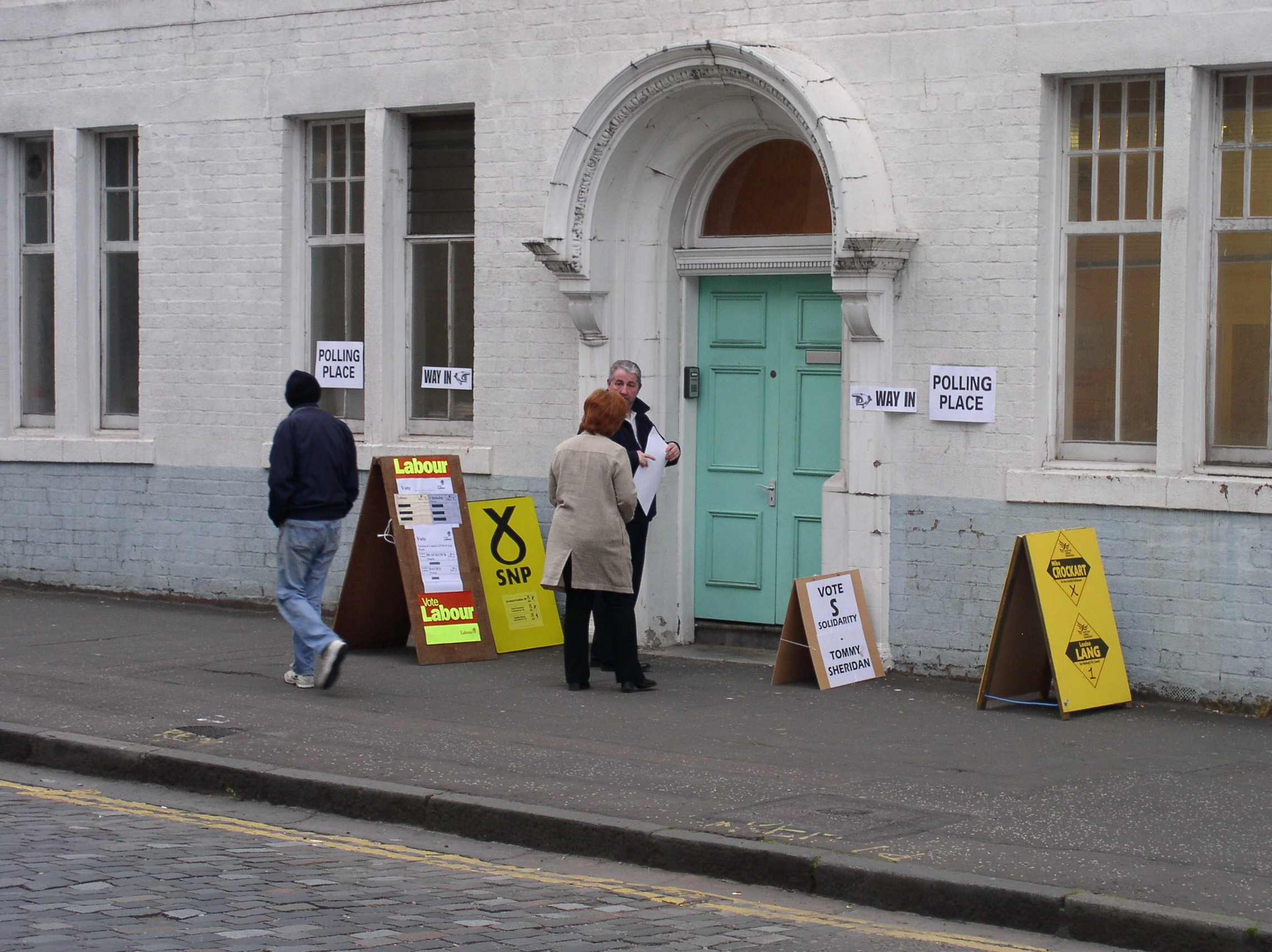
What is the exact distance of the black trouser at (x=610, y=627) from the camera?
9.99m

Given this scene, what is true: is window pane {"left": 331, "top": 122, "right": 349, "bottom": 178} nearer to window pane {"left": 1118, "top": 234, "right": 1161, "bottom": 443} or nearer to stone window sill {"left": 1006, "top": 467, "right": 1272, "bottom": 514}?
stone window sill {"left": 1006, "top": 467, "right": 1272, "bottom": 514}

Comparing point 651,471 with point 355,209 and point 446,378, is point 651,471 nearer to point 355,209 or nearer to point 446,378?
point 446,378

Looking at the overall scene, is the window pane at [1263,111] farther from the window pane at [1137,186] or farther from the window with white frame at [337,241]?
the window with white frame at [337,241]

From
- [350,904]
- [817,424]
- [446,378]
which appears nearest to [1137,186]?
[817,424]

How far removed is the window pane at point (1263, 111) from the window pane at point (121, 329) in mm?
9065

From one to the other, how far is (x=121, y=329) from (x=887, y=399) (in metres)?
7.13

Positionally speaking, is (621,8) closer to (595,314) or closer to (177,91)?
(595,314)

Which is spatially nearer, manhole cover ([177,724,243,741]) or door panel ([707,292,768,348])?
manhole cover ([177,724,243,741])

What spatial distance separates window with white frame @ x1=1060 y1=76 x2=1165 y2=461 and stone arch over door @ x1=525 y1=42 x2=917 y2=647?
106 centimetres

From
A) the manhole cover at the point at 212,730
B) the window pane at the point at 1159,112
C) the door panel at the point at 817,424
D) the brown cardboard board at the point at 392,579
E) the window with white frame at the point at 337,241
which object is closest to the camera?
the manhole cover at the point at 212,730

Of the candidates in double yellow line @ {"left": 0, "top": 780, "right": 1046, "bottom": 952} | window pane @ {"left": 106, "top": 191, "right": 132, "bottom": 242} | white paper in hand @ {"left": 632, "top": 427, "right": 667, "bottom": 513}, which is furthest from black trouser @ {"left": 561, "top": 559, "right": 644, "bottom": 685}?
window pane @ {"left": 106, "top": 191, "right": 132, "bottom": 242}

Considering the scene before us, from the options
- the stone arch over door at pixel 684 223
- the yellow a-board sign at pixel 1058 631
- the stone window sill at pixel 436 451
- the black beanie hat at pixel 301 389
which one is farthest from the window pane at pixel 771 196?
the black beanie hat at pixel 301 389

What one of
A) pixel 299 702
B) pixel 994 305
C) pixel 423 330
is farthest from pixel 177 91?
pixel 994 305

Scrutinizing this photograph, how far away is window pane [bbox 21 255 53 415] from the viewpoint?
14.8 meters
